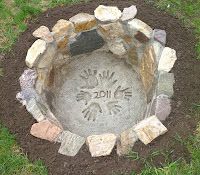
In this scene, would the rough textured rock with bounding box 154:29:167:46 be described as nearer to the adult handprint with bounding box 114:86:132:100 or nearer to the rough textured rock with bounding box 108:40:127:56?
the rough textured rock with bounding box 108:40:127:56

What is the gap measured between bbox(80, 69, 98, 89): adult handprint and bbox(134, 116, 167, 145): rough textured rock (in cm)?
106

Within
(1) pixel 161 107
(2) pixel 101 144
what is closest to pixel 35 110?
(2) pixel 101 144

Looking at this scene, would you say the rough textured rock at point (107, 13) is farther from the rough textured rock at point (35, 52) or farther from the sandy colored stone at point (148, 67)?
the rough textured rock at point (35, 52)

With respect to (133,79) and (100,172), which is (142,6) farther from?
(100,172)

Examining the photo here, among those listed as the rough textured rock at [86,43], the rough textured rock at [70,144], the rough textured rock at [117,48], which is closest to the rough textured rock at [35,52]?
the rough textured rock at [86,43]

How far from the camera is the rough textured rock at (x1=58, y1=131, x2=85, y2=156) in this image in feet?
11.5

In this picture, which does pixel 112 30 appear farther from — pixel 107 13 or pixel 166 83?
pixel 166 83

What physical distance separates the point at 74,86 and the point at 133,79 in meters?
0.57

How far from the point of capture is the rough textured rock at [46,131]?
359cm

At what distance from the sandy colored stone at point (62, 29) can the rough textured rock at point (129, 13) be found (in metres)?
0.48

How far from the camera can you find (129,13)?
4129mm

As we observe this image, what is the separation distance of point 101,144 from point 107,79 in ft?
3.56

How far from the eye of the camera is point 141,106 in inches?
165

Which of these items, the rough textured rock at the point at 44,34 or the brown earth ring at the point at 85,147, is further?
the rough textured rock at the point at 44,34
